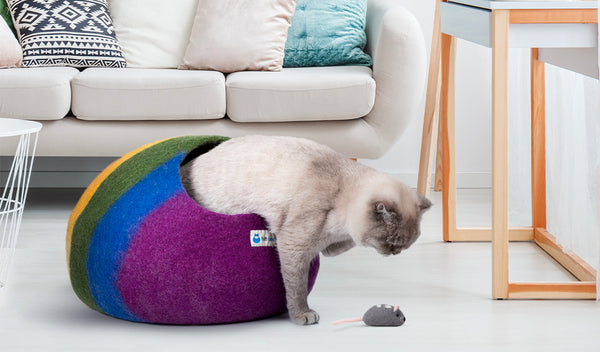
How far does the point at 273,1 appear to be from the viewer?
3.10 m

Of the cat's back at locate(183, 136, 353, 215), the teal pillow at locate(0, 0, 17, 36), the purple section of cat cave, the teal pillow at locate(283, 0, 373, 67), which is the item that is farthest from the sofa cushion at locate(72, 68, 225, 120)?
the purple section of cat cave

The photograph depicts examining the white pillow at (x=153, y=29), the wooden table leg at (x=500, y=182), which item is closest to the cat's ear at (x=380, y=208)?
the wooden table leg at (x=500, y=182)

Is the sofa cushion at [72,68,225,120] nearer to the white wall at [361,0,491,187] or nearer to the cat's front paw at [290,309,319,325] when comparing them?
the white wall at [361,0,491,187]

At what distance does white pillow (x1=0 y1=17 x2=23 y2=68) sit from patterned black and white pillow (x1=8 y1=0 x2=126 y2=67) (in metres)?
0.05

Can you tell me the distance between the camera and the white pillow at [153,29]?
10.6 feet

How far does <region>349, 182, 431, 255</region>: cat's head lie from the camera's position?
1643 mm

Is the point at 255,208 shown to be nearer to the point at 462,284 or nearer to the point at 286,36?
the point at 462,284

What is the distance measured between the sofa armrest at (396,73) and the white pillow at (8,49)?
1331 millimetres

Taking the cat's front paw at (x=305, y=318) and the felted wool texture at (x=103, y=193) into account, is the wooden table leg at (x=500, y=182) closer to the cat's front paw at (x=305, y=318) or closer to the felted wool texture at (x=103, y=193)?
the cat's front paw at (x=305, y=318)

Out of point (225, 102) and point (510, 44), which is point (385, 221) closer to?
point (510, 44)

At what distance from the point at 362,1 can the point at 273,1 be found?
16.4 inches

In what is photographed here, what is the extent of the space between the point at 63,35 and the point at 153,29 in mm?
361

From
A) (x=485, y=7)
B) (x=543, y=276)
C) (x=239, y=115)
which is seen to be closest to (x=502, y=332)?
(x=543, y=276)

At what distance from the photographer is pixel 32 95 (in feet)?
8.93
